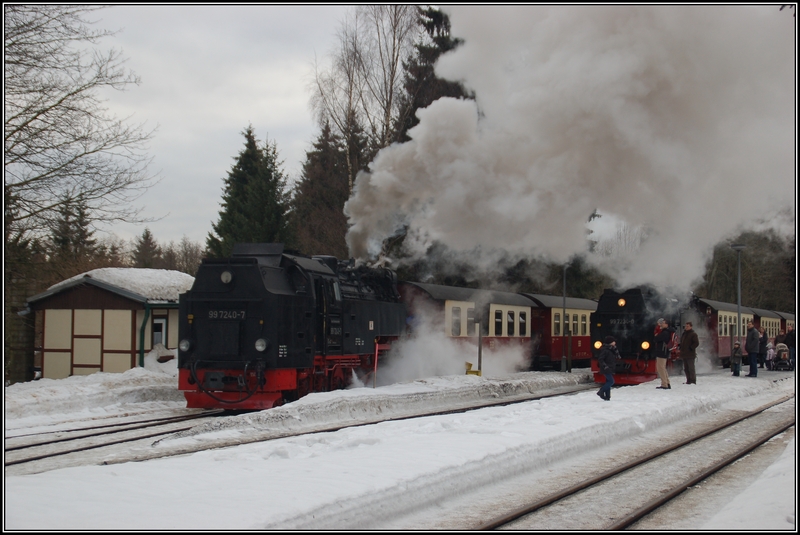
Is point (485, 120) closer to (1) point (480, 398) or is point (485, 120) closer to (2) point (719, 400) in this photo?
(1) point (480, 398)

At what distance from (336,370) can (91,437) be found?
5.73 meters

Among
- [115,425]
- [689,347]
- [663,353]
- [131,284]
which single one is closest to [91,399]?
[115,425]

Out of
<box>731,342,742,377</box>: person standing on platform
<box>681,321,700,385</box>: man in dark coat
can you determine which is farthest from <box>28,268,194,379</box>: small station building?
<box>731,342,742,377</box>: person standing on platform

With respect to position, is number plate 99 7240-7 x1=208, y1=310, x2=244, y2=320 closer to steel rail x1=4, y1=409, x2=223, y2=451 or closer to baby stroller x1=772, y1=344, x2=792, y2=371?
steel rail x1=4, y1=409, x2=223, y2=451

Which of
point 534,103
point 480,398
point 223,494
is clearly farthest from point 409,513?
point 534,103

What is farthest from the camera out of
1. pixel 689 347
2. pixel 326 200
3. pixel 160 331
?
pixel 326 200

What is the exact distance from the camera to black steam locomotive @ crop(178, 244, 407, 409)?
12.9 meters

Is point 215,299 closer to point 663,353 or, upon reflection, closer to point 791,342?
point 663,353

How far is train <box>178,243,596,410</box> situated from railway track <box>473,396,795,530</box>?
6633mm

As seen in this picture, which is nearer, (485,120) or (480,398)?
(480,398)

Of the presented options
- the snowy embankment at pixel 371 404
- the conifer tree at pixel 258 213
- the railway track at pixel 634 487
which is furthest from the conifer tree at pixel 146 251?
the railway track at pixel 634 487

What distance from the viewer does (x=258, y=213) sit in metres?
34.9

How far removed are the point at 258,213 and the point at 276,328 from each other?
22.9 metres

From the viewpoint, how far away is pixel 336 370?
15164mm
